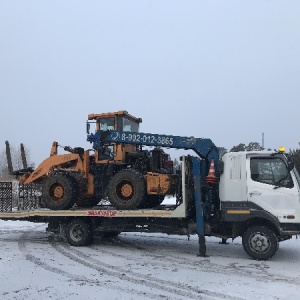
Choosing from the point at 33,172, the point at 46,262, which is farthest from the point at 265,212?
the point at 33,172

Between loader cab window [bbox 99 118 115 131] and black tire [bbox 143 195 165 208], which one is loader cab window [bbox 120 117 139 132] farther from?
black tire [bbox 143 195 165 208]

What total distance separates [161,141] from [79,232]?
11.1ft

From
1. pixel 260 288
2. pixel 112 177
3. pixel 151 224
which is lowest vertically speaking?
pixel 260 288

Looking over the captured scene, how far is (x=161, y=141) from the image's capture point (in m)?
10.5

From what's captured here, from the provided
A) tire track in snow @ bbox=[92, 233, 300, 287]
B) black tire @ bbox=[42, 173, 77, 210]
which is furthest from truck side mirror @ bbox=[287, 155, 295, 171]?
black tire @ bbox=[42, 173, 77, 210]

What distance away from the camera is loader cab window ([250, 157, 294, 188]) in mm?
8922

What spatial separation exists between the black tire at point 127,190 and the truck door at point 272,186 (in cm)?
276

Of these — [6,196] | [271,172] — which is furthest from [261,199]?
[6,196]

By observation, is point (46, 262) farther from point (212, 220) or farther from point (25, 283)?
point (212, 220)

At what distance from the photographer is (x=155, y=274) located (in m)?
7.76

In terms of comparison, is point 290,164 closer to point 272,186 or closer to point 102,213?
point 272,186

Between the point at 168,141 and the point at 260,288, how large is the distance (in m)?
4.65

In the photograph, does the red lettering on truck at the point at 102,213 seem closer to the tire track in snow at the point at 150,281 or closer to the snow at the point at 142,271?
the snow at the point at 142,271

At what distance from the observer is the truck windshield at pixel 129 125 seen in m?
11.6
